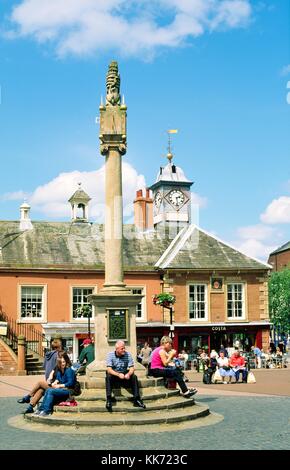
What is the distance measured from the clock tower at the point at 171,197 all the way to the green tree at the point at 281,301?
22.5 meters

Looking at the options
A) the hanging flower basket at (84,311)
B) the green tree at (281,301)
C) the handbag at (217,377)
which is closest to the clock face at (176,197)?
the hanging flower basket at (84,311)

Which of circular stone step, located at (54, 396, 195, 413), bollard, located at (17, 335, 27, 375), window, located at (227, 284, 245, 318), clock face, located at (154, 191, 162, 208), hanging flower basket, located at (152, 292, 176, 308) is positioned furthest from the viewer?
clock face, located at (154, 191, 162, 208)

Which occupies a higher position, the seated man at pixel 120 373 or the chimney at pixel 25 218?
the chimney at pixel 25 218

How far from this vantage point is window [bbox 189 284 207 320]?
34.5 meters

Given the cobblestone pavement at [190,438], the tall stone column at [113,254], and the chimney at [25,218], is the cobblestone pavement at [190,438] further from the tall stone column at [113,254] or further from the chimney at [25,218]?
the chimney at [25,218]

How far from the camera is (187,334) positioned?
34125 millimetres

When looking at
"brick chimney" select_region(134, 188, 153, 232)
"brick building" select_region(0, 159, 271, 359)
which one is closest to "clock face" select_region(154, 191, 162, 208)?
"brick chimney" select_region(134, 188, 153, 232)

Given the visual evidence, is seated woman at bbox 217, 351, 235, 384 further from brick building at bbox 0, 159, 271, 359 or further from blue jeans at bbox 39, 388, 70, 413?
blue jeans at bbox 39, 388, 70, 413

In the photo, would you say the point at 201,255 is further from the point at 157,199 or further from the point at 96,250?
the point at 157,199

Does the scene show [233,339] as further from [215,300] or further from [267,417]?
[267,417]

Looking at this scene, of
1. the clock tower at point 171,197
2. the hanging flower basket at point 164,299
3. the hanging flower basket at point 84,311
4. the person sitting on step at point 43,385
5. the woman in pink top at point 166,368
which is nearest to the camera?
the person sitting on step at point 43,385

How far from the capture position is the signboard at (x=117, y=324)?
13750 millimetres

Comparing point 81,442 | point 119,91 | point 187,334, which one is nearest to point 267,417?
point 81,442

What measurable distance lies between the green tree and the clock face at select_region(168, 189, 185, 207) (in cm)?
2327
